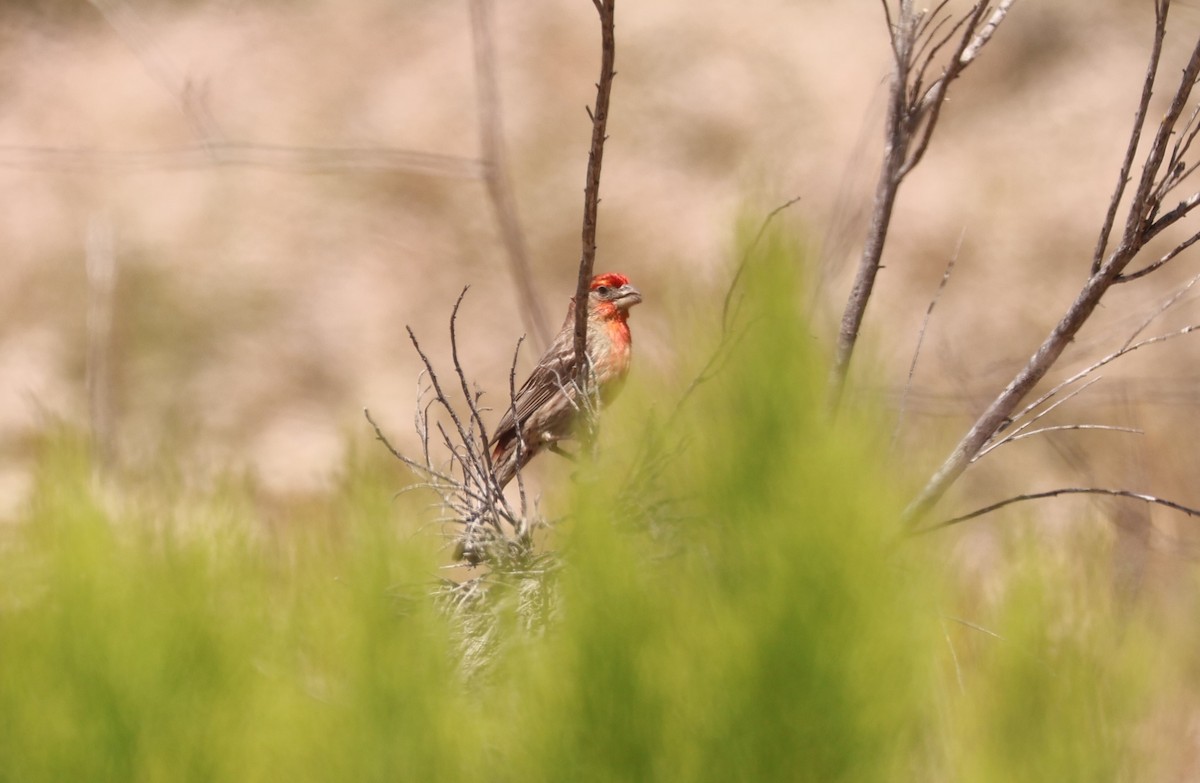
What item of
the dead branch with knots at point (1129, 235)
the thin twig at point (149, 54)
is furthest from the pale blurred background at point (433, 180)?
the dead branch with knots at point (1129, 235)

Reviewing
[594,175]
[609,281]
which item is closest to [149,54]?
[609,281]

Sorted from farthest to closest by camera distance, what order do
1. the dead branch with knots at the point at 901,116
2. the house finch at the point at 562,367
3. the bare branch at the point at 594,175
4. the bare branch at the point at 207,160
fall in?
the bare branch at the point at 207,160 < the house finch at the point at 562,367 < the dead branch with knots at the point at 901,116 < the bare branch at the point at 594,175

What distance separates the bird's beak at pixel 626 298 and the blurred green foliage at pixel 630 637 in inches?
124

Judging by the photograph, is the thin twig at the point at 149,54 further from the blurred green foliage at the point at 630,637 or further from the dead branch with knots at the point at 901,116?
the blurred green foliage at the point at 630,637

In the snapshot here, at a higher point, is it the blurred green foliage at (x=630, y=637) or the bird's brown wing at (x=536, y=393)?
the bird's brown wing at (x=536, y=393)

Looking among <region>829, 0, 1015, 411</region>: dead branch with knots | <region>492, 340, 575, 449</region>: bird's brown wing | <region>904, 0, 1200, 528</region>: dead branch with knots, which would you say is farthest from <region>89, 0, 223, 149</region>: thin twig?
<region>904, 0, 1200, 528</region>: dead branch with knots

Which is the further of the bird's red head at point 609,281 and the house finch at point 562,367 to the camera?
the bird's red head at point 609,281

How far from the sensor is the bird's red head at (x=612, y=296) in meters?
4.02

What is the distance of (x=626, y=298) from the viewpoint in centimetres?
404

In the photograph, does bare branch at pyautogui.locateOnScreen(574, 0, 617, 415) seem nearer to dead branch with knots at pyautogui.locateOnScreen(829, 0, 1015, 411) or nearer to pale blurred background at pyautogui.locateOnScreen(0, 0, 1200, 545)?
dead branch with knots at pyautogui.locateOnScreen(829, 0, 1015, 411)

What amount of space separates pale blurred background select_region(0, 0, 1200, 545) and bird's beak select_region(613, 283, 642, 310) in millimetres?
1084

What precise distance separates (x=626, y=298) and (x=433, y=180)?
5.29 feet

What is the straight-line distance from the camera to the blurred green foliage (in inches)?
29.7

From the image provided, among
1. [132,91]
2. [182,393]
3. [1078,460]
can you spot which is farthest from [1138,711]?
[132,91]
